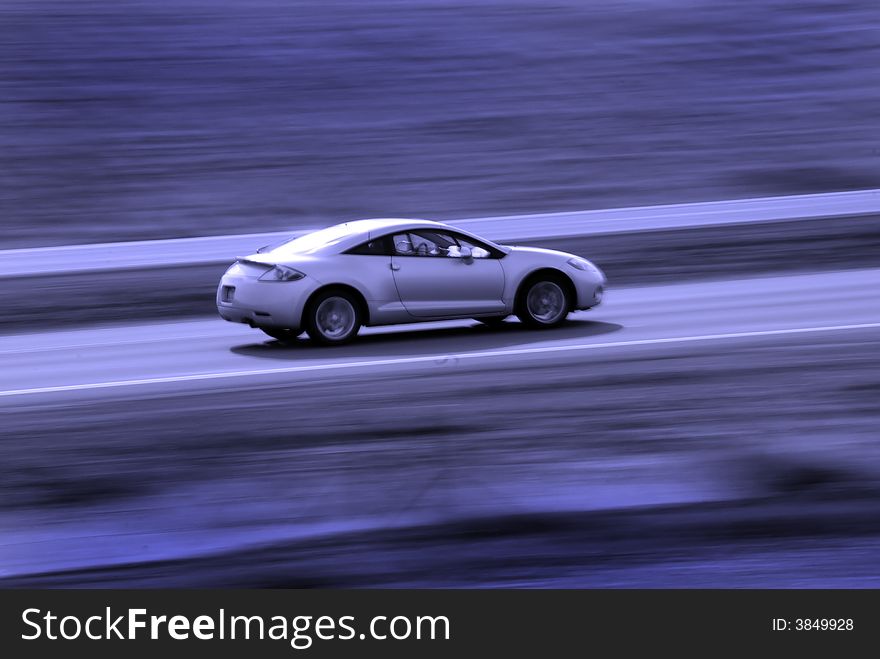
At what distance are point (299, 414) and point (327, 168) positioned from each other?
16233mm

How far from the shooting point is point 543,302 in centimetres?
1395

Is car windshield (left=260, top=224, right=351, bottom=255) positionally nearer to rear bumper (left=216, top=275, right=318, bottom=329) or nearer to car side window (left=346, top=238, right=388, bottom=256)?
car side window (left=346, top=238, right=388, bottom=256)

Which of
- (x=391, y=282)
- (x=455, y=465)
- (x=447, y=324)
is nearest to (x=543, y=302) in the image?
(x=447, y=324)

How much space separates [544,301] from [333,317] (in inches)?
95.0

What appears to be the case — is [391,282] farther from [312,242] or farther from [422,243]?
[312,242]

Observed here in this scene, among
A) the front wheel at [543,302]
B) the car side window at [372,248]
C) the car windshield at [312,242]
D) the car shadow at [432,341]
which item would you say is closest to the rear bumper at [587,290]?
the front wheel at [543,302]

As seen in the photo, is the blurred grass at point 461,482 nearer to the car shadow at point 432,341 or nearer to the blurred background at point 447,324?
the blurred background at point 447,324

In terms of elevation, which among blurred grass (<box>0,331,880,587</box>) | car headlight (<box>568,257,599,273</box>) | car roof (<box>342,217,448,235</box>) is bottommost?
blurred grass (<box>0,331,880,587</box>)

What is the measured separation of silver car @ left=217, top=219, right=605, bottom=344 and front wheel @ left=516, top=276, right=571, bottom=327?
11 mm

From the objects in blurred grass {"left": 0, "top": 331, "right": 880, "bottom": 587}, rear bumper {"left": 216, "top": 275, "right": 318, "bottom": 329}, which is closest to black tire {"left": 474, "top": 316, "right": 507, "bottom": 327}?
rear bumper {"left": 216, "top": 275, "right": 318, "bottom": 329}

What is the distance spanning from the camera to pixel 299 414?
31.7 feet

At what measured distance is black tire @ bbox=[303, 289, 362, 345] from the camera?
12953mm

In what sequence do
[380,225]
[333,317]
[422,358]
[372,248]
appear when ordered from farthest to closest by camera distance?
[380,225], [372,248], [333,317], [422,358]

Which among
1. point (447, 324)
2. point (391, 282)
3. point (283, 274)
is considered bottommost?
point (447, 324)
